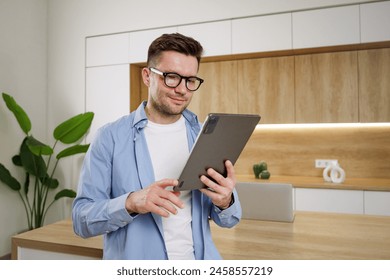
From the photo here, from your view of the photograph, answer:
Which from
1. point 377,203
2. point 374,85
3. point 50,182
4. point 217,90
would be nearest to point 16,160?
point 50,182

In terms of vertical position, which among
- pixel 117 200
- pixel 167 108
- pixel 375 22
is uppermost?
pixel 375 22

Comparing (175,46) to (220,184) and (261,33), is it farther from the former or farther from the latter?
(261,33)

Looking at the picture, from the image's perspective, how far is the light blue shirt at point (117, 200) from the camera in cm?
107

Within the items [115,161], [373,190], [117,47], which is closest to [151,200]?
[115,161]

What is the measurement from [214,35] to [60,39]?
1.90 metres

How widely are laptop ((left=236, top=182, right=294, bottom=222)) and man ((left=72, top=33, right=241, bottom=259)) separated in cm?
71

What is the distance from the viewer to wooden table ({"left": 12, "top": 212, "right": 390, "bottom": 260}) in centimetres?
133

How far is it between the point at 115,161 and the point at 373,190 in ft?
8.38

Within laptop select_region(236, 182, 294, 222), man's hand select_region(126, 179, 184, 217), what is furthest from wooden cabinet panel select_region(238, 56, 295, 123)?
man's hand select_region(126, 179, 184, 217)

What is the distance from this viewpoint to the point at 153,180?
3.74ft

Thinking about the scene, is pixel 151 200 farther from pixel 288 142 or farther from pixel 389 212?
pixel 288 142

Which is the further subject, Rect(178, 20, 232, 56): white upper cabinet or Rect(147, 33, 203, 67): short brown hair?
Rect(178, 20, 232, 56): white upper cabinet

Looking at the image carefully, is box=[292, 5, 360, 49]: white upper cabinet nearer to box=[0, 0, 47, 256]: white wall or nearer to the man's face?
the man's face

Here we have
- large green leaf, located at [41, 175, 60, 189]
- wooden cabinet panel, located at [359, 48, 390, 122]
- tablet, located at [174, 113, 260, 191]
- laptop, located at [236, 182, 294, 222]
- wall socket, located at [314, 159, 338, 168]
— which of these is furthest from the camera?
large green leaf, located at [41, 175, 60, 189]
